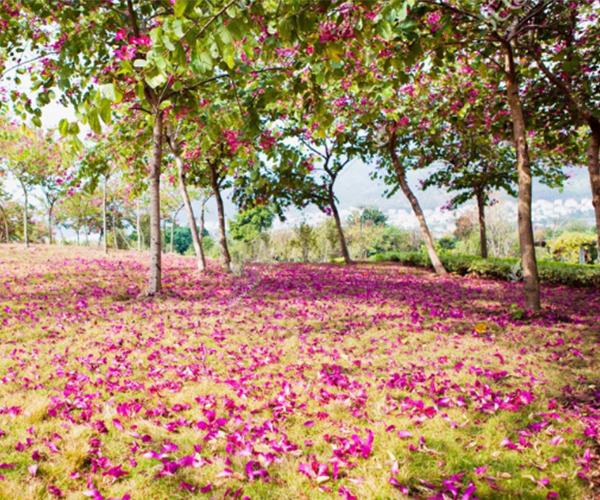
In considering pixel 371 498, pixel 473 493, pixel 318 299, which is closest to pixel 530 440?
pixel 473 493

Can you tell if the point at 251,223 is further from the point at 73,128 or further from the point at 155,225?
the point at 73,128

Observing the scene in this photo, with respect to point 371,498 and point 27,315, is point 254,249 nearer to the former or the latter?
point 27,315

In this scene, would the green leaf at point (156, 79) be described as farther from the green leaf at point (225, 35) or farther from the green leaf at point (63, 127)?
the green leaf at point (63, 127)

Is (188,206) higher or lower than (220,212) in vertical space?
lower

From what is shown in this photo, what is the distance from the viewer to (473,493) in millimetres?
2381

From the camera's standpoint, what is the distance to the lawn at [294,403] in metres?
2.50

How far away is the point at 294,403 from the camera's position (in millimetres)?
3666

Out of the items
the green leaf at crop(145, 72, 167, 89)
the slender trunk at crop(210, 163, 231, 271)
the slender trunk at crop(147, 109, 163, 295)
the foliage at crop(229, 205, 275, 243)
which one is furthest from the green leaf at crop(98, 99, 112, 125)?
the foliage at crop(229, 205, 275, 243)

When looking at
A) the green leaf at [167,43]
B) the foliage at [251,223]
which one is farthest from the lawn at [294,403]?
the foliage at [251,223]

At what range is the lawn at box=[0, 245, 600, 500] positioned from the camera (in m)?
2.50

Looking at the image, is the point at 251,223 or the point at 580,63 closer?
the point at 580,63

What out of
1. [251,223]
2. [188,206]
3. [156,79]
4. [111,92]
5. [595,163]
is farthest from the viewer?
[251,223]

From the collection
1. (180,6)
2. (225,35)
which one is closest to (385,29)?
(225,35)

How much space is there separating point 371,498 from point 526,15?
785 cm
